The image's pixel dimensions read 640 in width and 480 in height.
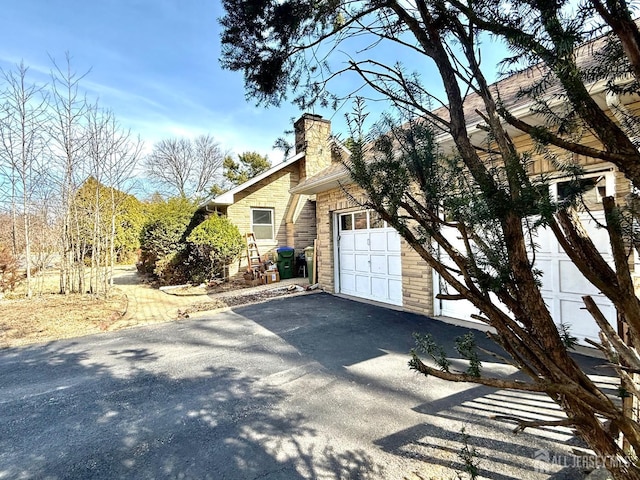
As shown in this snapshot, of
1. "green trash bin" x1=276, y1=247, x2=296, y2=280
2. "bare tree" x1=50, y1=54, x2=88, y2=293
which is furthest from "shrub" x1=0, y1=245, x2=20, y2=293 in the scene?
"green trash bin" x1=276, y1=247, x2=296, y2=280

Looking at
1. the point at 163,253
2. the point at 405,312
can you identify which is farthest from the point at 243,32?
the point at 163,253

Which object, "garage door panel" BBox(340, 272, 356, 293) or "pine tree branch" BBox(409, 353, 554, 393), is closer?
"pine tree branch" BBox(409, 353, 554, 393)

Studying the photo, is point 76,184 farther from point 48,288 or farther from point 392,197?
point 392,197

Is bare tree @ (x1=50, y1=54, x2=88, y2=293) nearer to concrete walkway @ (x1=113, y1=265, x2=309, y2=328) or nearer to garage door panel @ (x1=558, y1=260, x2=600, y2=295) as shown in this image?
concrete walkway @ (x1=113, y1=265, x2=309, y2=328)

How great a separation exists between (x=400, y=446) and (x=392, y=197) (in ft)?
7.45

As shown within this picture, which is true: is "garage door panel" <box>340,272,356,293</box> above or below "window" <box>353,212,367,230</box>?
below

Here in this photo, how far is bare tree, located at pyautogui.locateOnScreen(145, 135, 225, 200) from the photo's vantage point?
1018 inches

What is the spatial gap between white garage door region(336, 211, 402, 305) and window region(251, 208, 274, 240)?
17.1 feet

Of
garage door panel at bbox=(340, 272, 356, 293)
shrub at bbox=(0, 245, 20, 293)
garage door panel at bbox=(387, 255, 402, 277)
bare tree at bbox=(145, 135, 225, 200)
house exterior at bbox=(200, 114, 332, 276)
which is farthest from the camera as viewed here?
bare tree at bbox=(145, 135, 225, 200)

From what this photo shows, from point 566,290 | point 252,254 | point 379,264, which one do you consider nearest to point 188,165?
point 252,254

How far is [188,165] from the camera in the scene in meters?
26.8

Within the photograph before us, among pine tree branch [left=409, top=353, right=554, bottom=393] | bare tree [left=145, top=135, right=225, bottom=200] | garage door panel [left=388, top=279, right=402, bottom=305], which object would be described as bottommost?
garage door panel [left=388, top=279, right=402, bottom=305]

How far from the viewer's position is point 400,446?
2473 millimetres

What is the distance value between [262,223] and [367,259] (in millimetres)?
6665
